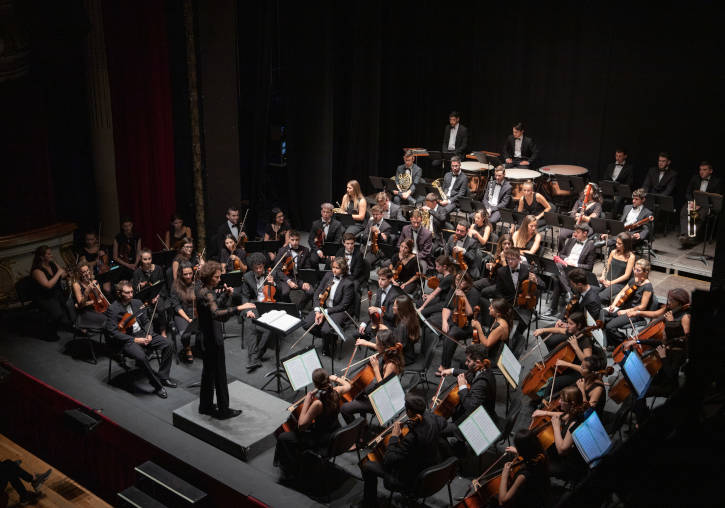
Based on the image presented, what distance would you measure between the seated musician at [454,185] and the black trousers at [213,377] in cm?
523

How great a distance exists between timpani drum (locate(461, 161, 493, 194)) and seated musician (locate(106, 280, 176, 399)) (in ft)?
18.5

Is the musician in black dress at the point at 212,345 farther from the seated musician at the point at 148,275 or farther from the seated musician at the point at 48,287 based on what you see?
the seated musician at the point at 48,287

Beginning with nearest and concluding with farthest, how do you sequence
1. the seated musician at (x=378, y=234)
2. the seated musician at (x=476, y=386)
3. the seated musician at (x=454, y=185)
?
the seated musician at (x=476, y=386) → the seated musician at (x=378, y=234) → the seated musician at (x=454, y=185)

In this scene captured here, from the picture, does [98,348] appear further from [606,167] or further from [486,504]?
[606,167]

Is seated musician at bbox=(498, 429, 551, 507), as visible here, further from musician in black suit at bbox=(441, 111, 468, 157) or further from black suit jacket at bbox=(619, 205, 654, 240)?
musician in black suit at bbox=(441, 111, 468, 157)

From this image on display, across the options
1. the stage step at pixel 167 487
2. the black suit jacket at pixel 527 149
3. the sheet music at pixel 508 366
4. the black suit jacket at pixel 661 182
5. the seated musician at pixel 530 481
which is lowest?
the stage step at pixel 167 487

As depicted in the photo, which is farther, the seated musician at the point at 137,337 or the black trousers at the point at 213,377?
the seated musician at the point at 137,337

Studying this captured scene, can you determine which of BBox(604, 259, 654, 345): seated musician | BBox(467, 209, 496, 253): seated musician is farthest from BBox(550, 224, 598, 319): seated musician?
BBox(467, 209, 496, 253): seated musician

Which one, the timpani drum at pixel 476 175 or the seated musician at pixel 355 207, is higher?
the timpani drum at pixel 476 175

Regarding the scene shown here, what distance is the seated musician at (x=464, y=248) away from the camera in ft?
29.3

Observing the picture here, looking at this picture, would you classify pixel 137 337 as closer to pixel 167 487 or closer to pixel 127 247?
pixel 167 487

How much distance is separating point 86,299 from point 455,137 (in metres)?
7.06

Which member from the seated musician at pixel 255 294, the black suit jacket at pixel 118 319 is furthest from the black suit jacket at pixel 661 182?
the black suit jacket at pixel 118 319

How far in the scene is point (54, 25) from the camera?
27.9 feet
